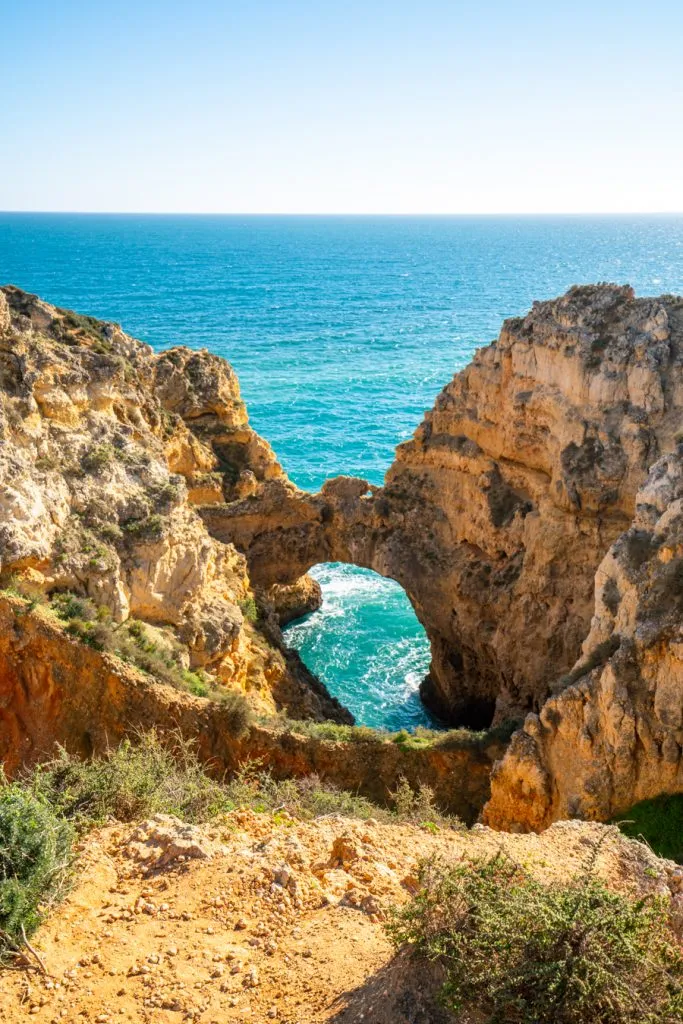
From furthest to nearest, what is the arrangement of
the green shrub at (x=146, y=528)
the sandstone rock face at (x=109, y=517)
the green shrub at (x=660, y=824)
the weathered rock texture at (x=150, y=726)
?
the green shrub at (x=146, y=528)
the sandstone rock face at (x=109, y=517)
the weathered rock texture at (x=150, y=726)
the green shrub at (x=660, y=824)

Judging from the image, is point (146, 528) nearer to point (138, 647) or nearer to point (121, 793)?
point (138, 647)

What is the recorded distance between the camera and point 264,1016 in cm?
777

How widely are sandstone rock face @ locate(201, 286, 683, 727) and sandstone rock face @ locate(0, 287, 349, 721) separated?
16.9 feet

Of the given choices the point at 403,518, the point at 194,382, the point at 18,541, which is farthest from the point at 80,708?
the point at 194,382

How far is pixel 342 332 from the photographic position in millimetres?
97688

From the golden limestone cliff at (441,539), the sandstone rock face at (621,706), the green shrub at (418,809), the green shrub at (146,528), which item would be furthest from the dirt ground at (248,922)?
the green shrub at (146,528)

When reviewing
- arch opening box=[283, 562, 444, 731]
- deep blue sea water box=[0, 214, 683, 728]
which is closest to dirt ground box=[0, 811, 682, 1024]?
arch opening box=[283, 562, 444, 731]

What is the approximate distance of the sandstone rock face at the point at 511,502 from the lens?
2352 centimetres

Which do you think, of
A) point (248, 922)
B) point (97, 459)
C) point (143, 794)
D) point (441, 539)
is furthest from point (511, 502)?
point (248, 922)

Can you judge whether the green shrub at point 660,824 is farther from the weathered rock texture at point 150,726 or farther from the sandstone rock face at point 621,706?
the weathered rock texture at point 150,726

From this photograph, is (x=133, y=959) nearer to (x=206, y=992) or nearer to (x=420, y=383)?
(x=206, y=992)

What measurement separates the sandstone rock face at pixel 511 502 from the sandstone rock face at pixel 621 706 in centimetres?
643

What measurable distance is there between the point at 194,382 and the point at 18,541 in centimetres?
1832

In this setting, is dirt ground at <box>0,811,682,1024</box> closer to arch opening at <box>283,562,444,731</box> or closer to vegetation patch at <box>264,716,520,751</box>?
vegetation patch at <box>264,716,520,751</box>
